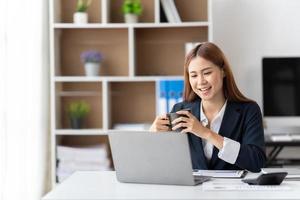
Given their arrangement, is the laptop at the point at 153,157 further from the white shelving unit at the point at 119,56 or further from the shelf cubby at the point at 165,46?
the shelf cubby at the point at 165,46

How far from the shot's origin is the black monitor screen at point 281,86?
4.04 metres

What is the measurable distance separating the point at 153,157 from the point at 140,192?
15 centimetres

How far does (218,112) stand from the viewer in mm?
2475

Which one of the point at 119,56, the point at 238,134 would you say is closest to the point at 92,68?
the point at 119,56

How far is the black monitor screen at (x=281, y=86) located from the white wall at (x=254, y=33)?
0.12 m

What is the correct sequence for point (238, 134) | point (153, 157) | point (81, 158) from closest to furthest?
point (153, 157), point (238, 134), point (81, 158)

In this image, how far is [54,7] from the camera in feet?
12.9

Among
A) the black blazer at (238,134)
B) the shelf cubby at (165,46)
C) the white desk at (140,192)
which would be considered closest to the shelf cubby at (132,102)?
the shelf cubby at (165,46)

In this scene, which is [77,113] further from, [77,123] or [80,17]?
[80,17]

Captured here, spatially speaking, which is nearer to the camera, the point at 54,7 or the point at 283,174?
the point at 283,174
